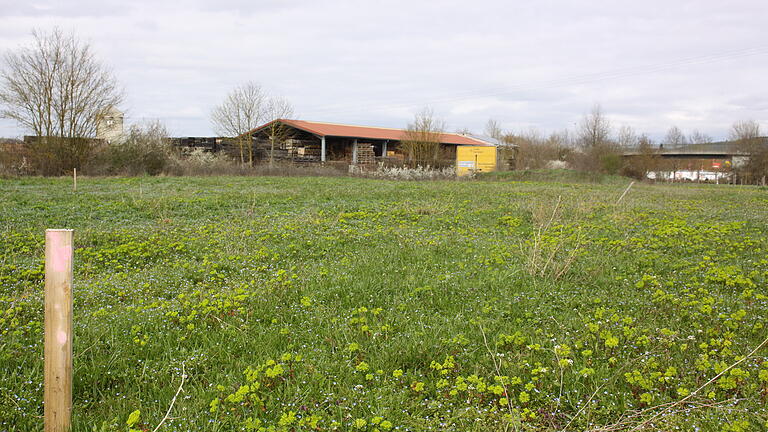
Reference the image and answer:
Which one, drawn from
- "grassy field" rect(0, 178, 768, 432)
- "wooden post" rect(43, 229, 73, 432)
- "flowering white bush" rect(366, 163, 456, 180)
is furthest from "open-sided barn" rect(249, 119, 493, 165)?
"wooden post" rect(43, 229, 73, 432)

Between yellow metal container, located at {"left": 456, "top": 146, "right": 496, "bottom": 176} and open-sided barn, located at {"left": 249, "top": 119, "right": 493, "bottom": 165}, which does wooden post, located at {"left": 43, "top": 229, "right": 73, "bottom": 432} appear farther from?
yellow metal container, located at {"left": 456, "top": 146, "right": 496, "bottom": 176}

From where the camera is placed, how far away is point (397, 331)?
14.6 ft

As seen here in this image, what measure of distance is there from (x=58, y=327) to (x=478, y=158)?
36.9m

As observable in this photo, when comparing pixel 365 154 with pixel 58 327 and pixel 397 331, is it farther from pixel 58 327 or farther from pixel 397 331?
pixel 58 327

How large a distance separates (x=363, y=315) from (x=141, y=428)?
225 cm

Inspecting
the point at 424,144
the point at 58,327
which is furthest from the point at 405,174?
the point at 58,327

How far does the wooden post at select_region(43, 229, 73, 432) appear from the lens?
2516 millimetres

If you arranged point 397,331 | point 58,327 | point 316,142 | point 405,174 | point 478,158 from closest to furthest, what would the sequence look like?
point 58,327 → point 397,331 → point 405,174 → point 316,142 → point 478,158

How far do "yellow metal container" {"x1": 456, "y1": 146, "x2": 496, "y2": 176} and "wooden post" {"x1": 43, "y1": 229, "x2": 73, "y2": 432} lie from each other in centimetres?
3515

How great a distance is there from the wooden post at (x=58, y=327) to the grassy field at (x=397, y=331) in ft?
1.01

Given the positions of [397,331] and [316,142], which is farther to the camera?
[316,142]

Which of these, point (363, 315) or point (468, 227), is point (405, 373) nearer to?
point (363, 315)

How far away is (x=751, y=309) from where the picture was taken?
473 cm

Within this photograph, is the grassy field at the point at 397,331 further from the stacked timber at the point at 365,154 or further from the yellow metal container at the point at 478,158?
the yellow metal container at the point at 478,158
